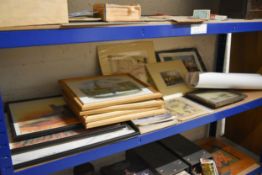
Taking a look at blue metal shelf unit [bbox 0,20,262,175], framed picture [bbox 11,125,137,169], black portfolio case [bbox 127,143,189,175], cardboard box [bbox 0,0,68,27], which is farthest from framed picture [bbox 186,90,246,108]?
cardboard box [bbox 0,0,68,27]

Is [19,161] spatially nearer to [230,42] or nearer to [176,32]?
[176,32]

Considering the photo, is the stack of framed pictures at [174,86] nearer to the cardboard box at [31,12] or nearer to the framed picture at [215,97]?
the framed picture at [215,97]

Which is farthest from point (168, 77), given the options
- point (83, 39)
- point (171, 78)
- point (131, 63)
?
point (83, 39)

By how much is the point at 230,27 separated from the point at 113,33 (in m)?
0.53

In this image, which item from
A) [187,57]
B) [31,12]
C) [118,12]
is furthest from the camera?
[187,57]

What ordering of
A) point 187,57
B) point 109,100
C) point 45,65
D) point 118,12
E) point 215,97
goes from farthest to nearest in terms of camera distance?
point 187,57 → point 215,97 → point 45,65 → point 109,100 → point 118,12

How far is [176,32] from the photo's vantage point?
2.78 feet

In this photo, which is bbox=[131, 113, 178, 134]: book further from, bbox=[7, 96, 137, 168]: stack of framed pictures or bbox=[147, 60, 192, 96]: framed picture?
bbox=[147, 60, 192, 96]: framed picture

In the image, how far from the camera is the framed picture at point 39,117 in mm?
801

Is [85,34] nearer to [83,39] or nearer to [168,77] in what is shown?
[83,39]

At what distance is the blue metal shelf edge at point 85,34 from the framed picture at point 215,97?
1.10 ft

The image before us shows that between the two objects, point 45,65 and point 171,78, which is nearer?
point 45,65

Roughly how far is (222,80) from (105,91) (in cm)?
60

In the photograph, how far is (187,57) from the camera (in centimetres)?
142
